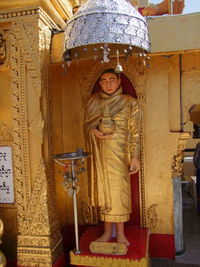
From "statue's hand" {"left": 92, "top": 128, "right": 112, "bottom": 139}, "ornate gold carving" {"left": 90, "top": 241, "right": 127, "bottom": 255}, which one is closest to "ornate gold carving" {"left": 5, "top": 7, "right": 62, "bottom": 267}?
"ornate gold carving" {"left": 90, "top": 241, "right": 127, "bottom": 255}

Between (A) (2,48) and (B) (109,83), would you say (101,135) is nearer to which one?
(B) (109,83)

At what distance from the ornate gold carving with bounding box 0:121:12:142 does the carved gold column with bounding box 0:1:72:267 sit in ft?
0.49

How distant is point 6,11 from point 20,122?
1326 millimetres

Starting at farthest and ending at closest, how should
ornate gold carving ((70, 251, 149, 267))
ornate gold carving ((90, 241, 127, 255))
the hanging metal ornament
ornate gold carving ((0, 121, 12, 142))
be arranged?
1. ornate gold carving ((0, 121, 12, 142))
2. ornate gold carving ((90, 241, 127, 255))
3. ornate gold carving ((70, 251, 149, 267))
4. the hanging metal ornament

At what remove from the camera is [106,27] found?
2.67 m

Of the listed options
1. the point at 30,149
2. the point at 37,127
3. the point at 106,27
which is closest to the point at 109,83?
the point at 106,27

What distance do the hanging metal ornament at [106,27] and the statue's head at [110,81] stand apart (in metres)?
0.51

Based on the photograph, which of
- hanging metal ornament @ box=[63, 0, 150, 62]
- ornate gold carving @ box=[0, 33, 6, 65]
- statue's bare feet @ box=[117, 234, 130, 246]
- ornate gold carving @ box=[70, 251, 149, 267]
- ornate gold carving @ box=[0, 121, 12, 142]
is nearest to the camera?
hanging metal ornament @ box=[63, 0, 150, 62]

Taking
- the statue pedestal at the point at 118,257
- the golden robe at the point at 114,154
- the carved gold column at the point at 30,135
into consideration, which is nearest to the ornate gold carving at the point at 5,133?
the carved gold column at the point at 30,135

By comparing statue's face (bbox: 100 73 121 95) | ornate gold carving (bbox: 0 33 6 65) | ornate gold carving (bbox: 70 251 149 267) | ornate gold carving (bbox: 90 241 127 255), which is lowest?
ornate gold carving (bbox: 70 251 149 267)

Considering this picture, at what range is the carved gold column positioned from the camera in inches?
127

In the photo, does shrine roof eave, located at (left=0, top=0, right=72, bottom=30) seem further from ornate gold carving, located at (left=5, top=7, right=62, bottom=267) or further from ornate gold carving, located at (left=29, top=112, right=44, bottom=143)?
ornate gold carving, located at (left=29, top=112, right=44, bottom=143)

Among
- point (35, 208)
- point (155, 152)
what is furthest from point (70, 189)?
point (155, 152)

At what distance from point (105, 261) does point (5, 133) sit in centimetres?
197
